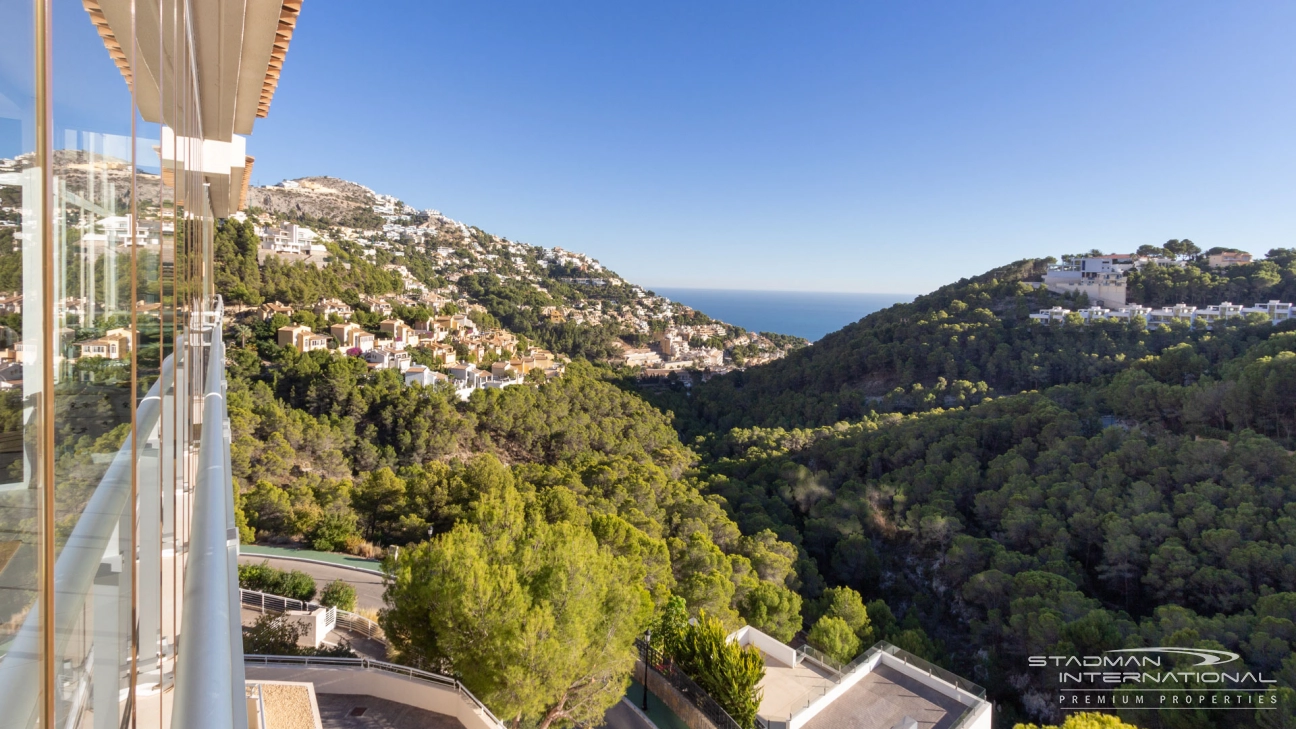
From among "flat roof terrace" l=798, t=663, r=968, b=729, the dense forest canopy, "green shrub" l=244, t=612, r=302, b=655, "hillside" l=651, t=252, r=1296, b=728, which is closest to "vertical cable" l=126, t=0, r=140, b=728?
the dense forest canopy

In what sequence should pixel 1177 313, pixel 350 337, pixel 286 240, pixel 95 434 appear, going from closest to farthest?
1. pixel 95 434
2. pixel 350 337
3. pixel 1177 313
4. pixel 286 240

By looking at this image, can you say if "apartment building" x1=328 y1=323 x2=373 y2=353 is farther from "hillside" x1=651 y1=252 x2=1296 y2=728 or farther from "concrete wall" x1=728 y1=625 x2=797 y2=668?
"concrete wall" x1=728 y1=625 x2=797 y2=668

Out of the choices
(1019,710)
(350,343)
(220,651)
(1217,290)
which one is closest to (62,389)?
(220,651)

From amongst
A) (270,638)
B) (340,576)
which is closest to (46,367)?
(270,638)

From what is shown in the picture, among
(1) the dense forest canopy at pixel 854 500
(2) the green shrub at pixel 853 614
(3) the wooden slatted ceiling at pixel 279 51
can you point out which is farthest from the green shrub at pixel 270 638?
(2) the green shrub at pixel 853 614

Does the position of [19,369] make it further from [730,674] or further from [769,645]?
[769,645]

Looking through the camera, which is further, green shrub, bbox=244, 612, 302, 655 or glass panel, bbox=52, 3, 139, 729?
green shrub, bbox=244, 612, 302, 655

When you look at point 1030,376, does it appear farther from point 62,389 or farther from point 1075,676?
point 62,389
